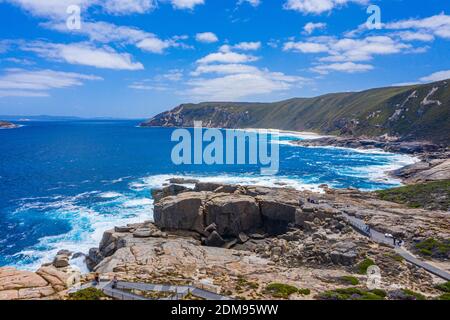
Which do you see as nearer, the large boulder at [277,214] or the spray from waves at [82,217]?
the spray from waves at [82,217]

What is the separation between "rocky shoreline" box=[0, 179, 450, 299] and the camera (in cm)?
2761

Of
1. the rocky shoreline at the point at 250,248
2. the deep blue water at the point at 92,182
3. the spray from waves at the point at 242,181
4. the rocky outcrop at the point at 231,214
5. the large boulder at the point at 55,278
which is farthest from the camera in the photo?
the spray from waves at the point at 242,181

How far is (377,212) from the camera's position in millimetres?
49438

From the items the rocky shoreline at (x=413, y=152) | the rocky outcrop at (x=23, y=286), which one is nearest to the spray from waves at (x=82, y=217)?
the rocky outcrop at (x=23, y=286)

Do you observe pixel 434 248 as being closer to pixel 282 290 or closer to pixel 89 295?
pixel 282 290

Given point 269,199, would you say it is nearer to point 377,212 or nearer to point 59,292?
point 377,212

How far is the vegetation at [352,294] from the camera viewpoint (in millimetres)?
25062

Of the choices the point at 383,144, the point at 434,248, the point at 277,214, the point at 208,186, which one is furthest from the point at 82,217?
the point at 383,144

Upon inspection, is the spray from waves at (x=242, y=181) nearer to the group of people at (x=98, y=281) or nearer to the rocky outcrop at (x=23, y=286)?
the rocky outcrop at (x=23, y=286)

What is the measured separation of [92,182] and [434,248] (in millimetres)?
79454

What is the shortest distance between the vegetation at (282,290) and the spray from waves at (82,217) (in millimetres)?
28088

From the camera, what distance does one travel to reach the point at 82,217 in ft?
202
